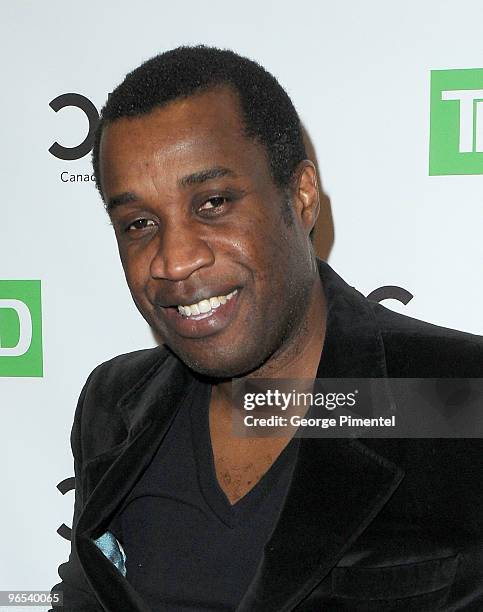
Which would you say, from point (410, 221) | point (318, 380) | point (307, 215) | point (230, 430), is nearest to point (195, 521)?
point (230, 430)

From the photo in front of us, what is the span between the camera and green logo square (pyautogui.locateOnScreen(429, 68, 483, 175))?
1376 mm

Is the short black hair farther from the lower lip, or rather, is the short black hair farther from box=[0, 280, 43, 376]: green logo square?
box=[0, 280, 43, 376]: green logo square

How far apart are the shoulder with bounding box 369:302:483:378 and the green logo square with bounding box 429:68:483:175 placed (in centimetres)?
38

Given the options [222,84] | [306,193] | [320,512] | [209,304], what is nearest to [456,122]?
[306,193]

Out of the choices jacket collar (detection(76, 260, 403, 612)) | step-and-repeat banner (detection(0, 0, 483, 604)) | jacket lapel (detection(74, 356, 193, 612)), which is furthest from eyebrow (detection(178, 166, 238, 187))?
step-and-repeat banner (detection(0, 0, 483, 604))

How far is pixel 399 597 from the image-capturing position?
40.6 inches

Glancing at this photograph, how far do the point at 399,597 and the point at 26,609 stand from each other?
36.6 inches

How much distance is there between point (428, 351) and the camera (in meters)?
1.10

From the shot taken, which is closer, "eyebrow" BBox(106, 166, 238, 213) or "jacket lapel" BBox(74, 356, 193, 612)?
"eyebrow" BBox(106, 166, 238, 213)

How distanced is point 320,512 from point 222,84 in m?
0.56

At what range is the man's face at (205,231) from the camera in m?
1.00

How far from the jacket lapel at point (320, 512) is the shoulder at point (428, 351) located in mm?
33

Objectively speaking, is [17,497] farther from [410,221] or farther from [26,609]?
[410,221]

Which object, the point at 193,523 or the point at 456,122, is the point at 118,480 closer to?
the point at 193,523
